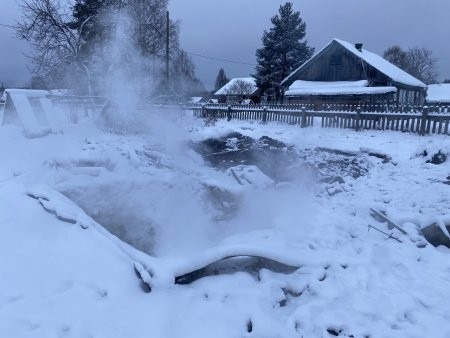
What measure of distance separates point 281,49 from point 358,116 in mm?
22615

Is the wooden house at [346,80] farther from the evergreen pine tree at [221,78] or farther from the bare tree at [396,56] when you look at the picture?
the evergreen pine tree at [221,78]

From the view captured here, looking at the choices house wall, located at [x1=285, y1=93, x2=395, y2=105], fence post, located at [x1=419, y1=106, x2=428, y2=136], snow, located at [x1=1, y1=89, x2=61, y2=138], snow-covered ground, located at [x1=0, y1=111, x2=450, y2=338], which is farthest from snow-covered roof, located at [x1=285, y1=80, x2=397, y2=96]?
snow, located at [x1=1, y1=89, x2=61, y2=138]

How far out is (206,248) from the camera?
14.4 feet

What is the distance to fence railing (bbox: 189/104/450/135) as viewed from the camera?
10.0 metres

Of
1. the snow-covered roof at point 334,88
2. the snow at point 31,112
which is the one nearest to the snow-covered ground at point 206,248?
the snow at point 31,112

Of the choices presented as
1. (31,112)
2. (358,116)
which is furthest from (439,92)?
(31,112)

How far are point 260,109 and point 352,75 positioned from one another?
12138 millimetres

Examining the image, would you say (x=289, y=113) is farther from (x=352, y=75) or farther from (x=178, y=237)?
(x=352, y=75)

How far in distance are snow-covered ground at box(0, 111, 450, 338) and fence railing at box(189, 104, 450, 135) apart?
3.47m

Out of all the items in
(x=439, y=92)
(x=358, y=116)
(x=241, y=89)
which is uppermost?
(x=241, y=89)

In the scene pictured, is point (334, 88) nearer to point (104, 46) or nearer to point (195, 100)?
point (104, 46)

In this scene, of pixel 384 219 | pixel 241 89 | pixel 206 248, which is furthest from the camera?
pixel 241 89

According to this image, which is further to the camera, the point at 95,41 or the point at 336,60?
the point at 336,60

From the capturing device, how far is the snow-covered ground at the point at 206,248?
3012mm
